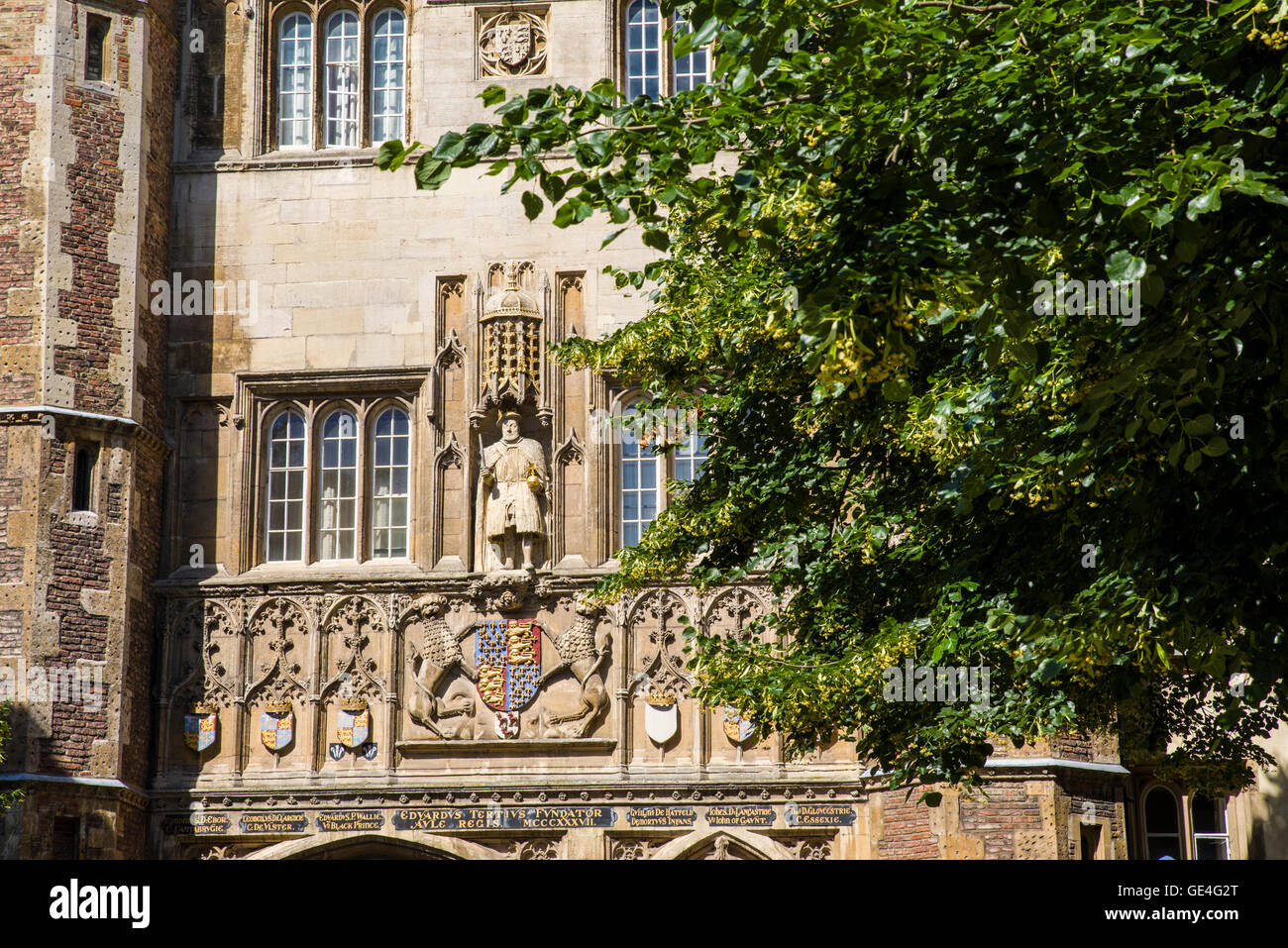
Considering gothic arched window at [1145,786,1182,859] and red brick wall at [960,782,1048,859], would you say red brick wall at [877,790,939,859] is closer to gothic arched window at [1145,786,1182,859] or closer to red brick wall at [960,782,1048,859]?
red brick wall at [960,782,1048,859]

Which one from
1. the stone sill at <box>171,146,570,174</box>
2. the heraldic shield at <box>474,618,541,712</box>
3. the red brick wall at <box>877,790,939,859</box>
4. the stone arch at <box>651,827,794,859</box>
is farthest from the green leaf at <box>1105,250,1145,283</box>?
the stone sill at <box>171,146,570,174</box>

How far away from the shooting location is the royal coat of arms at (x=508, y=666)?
69.1 ft

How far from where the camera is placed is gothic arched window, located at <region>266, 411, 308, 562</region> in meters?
22.2

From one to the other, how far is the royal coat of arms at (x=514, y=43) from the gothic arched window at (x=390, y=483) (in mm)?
4548

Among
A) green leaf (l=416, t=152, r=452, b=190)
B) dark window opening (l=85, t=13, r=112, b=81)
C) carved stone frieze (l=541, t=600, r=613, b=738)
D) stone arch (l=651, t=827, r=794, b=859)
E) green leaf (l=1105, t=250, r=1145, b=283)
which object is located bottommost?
stone arch (l=651, t=827, r=794, b=859)

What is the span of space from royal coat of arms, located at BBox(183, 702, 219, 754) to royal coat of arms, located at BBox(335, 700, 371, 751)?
141 cm

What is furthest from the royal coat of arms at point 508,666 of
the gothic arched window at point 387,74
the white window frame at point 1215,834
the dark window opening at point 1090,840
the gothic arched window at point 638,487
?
the white window frame at point 1215,834

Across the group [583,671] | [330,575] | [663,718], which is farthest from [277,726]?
[663,718]

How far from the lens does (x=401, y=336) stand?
73.4 ft

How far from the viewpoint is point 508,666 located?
69.4ft

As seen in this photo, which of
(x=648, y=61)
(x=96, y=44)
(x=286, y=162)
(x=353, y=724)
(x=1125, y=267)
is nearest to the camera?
(x=1125, y=267)

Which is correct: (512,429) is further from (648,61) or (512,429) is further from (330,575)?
(648,61)

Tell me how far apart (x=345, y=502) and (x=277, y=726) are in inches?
110
